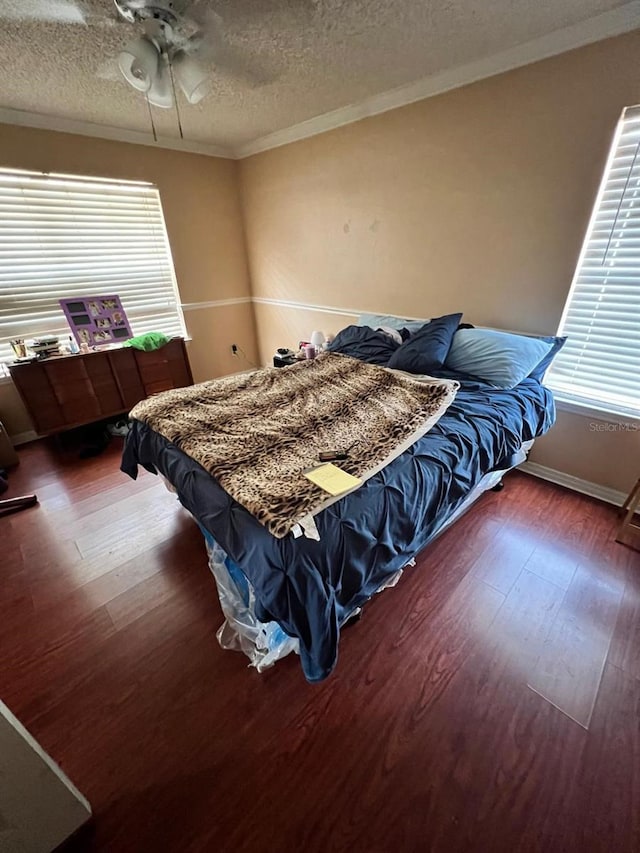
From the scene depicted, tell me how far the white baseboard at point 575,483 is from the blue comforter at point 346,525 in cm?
80

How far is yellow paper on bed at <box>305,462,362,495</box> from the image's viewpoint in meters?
1.16

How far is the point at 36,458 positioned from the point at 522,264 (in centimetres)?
380

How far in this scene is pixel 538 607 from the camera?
4.89 feet

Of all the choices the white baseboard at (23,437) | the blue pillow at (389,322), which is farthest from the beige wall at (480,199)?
the white baseboard at (23,437)

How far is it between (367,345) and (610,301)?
4.63 feet

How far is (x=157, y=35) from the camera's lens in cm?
149

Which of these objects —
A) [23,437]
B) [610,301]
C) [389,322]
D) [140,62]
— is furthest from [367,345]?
[23,437]

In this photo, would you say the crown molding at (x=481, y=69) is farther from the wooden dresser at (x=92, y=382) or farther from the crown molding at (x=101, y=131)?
the wooden dresser at (x=92, y=382)

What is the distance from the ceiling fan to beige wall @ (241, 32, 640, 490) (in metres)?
1.20

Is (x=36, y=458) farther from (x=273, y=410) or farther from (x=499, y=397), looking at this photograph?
(x=499, y=397)

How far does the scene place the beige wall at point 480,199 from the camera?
1.77 metres

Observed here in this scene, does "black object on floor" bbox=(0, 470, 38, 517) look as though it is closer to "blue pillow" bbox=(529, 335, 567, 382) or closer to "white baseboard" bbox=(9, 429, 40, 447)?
"white baseboard" bbox=(9, 429, 40, 447)

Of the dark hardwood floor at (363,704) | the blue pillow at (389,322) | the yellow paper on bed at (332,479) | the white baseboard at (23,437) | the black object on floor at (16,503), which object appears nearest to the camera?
the dark hardwood floor at (363,704)

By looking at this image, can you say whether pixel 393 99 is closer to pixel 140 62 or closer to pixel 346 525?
pixel 140 62
